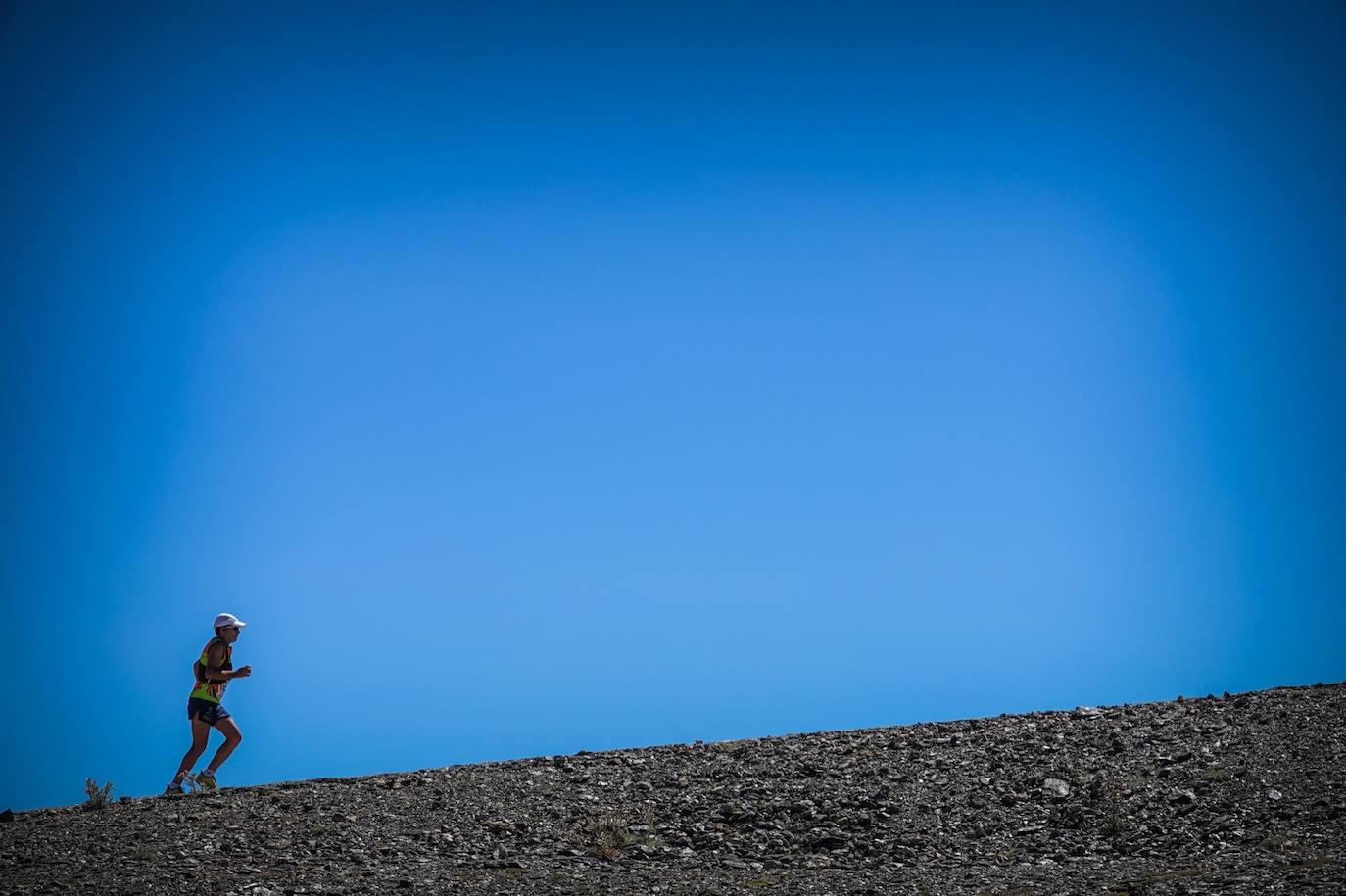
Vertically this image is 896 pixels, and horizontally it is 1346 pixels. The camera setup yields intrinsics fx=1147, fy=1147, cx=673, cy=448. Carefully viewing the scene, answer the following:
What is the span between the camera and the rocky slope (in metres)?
12.5

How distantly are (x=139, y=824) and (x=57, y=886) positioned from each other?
2.38 m

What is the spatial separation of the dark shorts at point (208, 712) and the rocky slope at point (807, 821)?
121cm

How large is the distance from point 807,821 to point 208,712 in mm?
A: 9444

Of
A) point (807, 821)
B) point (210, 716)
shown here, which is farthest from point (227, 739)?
point (807, 821)

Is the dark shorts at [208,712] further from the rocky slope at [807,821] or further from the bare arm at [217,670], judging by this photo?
the rocky slope at [807,821]

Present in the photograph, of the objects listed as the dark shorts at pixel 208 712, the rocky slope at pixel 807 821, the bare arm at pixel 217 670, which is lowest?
the rocky slope at pixel 807 821

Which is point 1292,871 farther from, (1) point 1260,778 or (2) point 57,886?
(2) point 57,886

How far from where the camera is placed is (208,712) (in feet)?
57.9

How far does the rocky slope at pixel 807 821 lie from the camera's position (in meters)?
12.5

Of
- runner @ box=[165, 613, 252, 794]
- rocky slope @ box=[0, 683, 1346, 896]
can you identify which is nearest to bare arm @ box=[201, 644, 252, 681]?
runner @ box=[165, 613, 252, 794]

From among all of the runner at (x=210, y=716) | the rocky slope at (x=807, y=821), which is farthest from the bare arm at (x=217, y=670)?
the rocky slope at (x=807, y=821)

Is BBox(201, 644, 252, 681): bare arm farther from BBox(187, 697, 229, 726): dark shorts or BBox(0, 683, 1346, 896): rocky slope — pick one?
BBox(0, 683, 1346, 896): rocky slope

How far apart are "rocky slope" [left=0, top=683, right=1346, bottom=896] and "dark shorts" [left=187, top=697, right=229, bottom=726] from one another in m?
1.21

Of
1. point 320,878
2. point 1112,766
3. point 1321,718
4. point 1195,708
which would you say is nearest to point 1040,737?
point 1112,766
